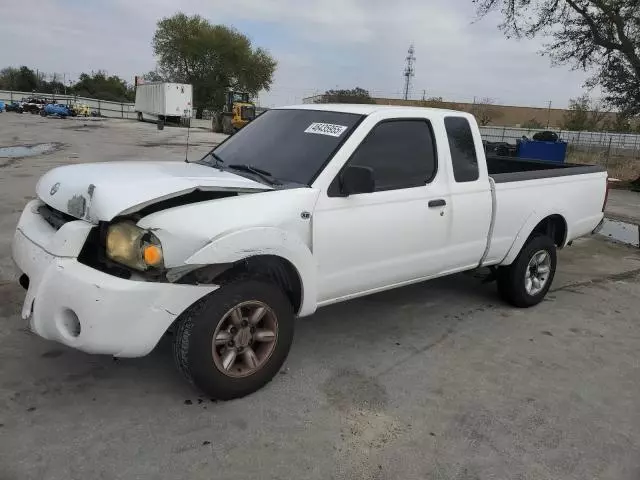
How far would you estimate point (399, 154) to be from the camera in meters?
4.22

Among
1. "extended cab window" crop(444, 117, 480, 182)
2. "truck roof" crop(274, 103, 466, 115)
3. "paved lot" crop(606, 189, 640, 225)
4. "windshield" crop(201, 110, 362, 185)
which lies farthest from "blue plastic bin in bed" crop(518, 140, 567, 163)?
"windshield" crop(201, 110, 362, 185)

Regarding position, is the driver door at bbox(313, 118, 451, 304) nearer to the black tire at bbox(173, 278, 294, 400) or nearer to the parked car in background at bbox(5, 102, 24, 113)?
the black tire at bbox(173, 278, 294, 400)

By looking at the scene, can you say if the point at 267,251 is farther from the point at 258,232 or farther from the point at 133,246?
the point at 133,246

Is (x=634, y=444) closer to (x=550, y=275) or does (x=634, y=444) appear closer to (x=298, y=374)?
(x=298, y=374)

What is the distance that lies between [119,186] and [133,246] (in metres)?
0.42

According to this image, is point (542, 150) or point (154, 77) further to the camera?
point (154, 77)

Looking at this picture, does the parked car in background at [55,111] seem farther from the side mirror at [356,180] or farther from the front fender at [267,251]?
the front fender at [267,251]

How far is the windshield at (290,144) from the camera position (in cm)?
388

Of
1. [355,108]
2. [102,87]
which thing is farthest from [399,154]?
[102,87]

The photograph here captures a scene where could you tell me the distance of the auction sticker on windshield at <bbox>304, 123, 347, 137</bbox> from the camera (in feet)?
13.1

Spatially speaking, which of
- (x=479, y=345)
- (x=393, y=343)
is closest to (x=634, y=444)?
(x=479, y=345)

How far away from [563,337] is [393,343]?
1563 millimetres

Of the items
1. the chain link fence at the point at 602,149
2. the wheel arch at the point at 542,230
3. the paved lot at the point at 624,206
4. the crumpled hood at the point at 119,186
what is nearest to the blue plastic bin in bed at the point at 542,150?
the chain link fence at the point at 602,149

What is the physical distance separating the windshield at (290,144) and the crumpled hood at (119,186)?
310 millimetres
